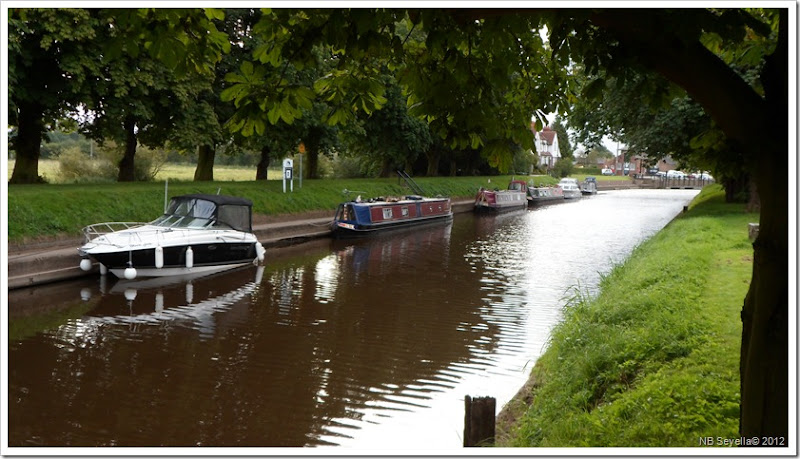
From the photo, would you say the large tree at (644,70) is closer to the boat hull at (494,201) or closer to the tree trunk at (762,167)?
the tree trunk at (762,167)

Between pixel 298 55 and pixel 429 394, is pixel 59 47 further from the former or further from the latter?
pixel 298 55

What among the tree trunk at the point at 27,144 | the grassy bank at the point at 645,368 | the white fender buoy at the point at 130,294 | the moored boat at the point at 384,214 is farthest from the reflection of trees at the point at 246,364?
the tree trunk at the point at 27,144

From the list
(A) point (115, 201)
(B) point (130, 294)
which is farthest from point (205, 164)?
(B) point (130, 294)

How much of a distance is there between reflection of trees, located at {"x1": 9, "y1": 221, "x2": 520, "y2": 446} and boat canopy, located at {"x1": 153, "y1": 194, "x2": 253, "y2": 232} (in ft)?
7.67

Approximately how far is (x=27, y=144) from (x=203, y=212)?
31.0ft

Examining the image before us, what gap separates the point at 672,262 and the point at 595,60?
872 centimetres

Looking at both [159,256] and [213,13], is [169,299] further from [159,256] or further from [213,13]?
[213,13]

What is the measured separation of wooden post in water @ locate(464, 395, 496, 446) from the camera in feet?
19.6

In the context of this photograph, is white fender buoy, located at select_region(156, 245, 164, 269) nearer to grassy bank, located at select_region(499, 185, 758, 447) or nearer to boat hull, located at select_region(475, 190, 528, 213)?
grassy bank, located at select_region(499, 185, 758, 447)

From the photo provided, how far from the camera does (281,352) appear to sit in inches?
425

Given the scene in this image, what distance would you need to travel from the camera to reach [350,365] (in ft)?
33.3

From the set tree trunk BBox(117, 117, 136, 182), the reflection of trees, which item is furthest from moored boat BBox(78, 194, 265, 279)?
tree trunk BBox(117, 117, 136, 182)

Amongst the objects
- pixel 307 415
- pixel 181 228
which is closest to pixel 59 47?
pixel 181 228

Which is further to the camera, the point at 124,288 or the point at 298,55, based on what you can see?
the point at 124,288
